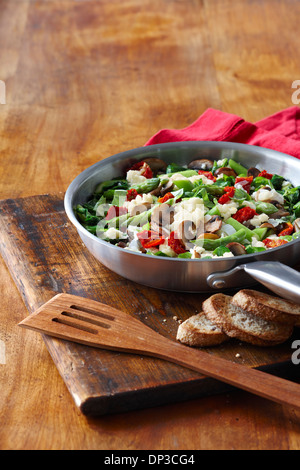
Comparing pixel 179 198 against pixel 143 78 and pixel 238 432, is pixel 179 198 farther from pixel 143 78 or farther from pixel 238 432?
pixel 143 78

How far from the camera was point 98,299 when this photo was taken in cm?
229

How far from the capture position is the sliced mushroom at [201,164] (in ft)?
9.87

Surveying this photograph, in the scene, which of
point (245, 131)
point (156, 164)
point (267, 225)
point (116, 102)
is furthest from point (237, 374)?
point (116, 102)

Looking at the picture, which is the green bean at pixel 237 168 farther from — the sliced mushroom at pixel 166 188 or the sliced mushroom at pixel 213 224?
the sliced mushroom at pixel 213 224

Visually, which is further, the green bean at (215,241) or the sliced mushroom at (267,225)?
the sliced mushroom at (267,225)

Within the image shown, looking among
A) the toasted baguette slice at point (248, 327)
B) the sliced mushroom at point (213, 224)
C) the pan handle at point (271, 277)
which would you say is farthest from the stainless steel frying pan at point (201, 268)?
the sliced mushroom at point (213, 224)

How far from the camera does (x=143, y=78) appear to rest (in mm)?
4652

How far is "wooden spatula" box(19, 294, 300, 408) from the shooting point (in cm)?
180

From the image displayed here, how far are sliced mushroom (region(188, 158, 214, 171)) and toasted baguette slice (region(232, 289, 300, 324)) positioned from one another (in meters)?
1.09

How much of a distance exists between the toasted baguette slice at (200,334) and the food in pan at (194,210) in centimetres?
30

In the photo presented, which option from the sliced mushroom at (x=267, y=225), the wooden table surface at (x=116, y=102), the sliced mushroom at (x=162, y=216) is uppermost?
the sliced mushroom at (x=162, y=216)

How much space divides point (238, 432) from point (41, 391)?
63 centimetres

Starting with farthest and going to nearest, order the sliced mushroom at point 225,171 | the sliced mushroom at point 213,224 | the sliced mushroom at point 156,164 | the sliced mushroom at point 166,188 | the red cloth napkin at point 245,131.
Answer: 1. the red cloth napkin at point 245,131
2. the sliced mushroom at point 156,164
3. the sliced mushroom at point 225,171
4. the sliced mushroom at point 166,188
5. the sliced mushroom at point 213,224
